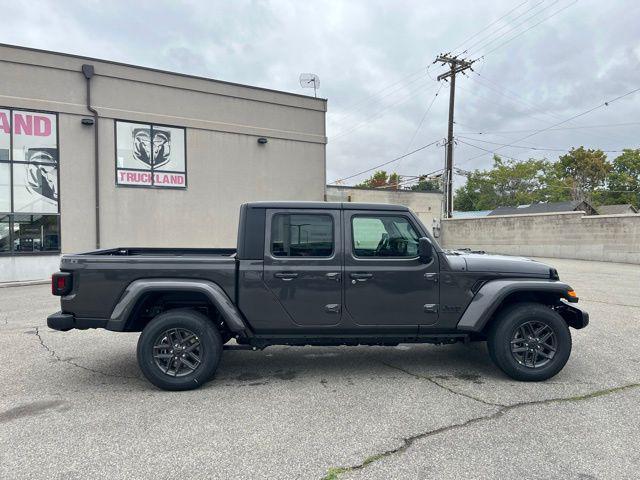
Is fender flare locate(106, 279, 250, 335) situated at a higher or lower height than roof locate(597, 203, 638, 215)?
lower

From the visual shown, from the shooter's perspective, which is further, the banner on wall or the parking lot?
the banner on wall

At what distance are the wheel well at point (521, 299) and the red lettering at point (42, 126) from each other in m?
14.7

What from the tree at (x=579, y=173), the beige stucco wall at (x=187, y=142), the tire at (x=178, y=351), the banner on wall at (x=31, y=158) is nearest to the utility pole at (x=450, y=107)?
the beige stucco wall at (x=187, y=142)

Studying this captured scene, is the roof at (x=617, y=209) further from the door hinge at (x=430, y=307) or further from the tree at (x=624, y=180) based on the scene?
the door hinge at (x=430, y=307)

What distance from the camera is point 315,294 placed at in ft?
14.1

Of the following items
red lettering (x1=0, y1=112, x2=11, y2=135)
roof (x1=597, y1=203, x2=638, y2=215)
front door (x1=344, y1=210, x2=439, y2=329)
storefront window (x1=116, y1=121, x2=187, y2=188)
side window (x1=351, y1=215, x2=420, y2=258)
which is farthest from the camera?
roof (x1=597, y1=203, x2=638, y2=215)

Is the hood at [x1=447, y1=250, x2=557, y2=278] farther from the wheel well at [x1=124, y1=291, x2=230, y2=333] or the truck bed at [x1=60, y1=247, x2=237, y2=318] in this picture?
the wheel well at [x1=124, y1=291, x2=230, y2=333]

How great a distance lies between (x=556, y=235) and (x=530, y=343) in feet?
63.8

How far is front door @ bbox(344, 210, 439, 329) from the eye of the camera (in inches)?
171

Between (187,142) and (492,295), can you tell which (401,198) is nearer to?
(187,142)

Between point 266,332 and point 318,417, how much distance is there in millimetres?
1082

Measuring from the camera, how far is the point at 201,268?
166 inches

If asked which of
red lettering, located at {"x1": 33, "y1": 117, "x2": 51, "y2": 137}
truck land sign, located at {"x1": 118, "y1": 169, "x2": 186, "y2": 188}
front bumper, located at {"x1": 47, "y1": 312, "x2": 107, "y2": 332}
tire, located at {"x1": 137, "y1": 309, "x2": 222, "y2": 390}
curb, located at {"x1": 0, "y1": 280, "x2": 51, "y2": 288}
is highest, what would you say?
red lettering, located at {"x1": 33, "y1": 117, "x2": 51, "y2": 137}

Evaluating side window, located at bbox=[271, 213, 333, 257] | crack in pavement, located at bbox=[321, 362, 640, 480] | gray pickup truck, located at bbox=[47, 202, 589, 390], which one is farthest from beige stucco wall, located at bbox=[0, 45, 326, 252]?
crack in pavement, located at bbox=[321, 362, 640, 480]
